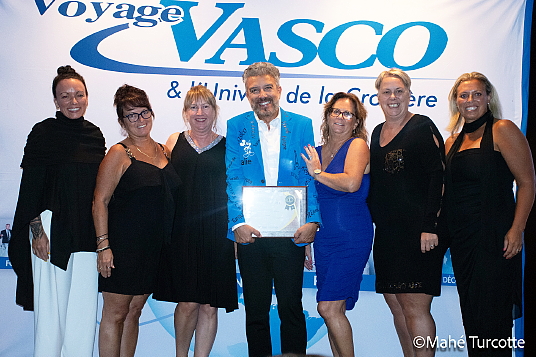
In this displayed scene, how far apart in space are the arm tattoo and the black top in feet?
0.15

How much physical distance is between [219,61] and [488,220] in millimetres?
2381

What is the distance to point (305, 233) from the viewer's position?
2.86 meters

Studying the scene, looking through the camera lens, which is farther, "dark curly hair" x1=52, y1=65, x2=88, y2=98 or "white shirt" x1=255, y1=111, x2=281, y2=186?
"dark curly hair" x1=52, y1=65, x2=88, y2=98

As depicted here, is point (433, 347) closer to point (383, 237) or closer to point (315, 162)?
point (383, 237)

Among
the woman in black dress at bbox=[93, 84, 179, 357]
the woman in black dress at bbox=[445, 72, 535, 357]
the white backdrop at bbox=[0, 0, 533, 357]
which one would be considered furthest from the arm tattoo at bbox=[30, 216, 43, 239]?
the woman in black dress at bbox=[445, 72, 535, 357]

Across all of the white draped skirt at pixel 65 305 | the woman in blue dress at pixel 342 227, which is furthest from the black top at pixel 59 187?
the woman in blue dress at pixel 342 227

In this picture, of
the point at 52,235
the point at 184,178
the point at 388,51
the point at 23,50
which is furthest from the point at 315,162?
the point at 23,50

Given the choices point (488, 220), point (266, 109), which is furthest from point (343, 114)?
point (488, 220)

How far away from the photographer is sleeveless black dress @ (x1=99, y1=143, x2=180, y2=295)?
3.01 meters

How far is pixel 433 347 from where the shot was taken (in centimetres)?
305

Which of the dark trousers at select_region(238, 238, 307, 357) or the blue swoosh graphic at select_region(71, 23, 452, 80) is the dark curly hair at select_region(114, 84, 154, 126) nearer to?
the blue swoosh graphic at select_region(71, 23, 452, 80)

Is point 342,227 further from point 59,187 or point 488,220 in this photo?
point 59,187

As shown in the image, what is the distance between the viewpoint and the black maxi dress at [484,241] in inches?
115

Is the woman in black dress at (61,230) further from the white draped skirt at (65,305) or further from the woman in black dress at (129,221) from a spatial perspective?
the woman in black dress at (129,221)
